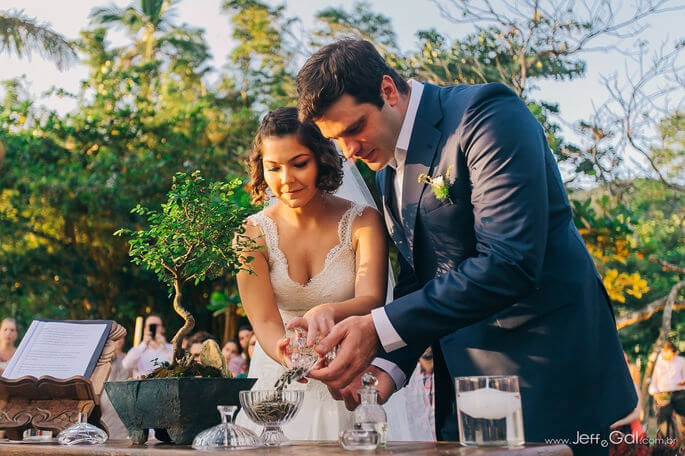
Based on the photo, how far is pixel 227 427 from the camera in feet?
5.44

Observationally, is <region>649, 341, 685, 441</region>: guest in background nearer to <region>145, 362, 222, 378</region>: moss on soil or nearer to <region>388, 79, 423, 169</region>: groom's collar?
<region>388, 79, 423, 169</region>: groom's collar

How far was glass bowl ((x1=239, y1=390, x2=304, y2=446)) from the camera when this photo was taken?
1.73 metres

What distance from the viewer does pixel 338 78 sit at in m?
2.18

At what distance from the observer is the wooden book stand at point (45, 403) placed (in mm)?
2242

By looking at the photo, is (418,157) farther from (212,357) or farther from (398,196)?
(212,357)

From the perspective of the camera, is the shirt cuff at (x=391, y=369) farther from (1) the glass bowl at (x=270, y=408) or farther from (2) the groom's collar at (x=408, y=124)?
(2) the groom's collar at (x=408, y=124)

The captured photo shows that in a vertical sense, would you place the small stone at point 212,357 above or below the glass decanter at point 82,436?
above

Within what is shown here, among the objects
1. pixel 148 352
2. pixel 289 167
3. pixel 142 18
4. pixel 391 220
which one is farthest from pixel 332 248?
pixel 142 18

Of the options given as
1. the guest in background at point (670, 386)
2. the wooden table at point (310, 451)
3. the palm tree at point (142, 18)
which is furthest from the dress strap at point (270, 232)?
the palm tree at point (142, 18)

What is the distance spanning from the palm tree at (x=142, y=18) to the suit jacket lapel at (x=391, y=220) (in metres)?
20.7

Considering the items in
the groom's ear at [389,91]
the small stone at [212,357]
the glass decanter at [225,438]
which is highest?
the groom's ear at [389,91]

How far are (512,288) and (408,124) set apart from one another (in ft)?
2.32

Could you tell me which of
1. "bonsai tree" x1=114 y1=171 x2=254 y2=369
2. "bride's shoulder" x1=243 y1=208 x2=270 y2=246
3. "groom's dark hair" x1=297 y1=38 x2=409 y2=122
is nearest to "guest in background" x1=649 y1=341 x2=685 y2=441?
"bride's shoulder" x1=243 y1=208 x2=270 y2=246

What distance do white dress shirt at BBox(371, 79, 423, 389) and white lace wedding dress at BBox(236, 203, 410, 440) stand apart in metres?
0.64
